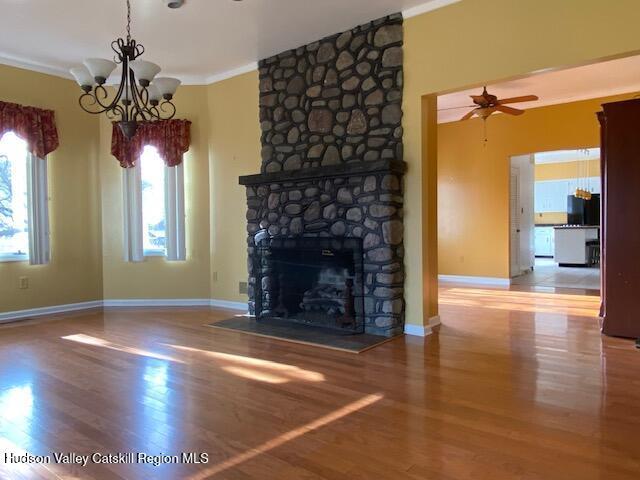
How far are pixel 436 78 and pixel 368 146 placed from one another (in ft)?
2.81

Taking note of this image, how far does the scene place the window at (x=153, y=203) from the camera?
19.9 feet

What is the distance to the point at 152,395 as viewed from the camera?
293 cm

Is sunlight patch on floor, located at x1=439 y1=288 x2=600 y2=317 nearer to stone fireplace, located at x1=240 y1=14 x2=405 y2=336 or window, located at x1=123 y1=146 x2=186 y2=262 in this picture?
stone fireplace, located at x1=240 y1=14 x2=405 y2=336

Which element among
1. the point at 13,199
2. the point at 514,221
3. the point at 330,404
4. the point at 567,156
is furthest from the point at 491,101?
the point at 567,156

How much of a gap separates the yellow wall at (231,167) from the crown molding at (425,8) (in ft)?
6.70

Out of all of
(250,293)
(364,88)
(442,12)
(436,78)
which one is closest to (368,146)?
(364,88)

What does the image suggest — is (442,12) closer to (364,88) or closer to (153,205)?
(364,88)

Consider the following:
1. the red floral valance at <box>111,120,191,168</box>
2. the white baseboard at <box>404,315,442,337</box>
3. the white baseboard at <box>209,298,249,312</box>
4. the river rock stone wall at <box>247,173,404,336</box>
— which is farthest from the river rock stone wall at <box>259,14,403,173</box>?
the white baseboard at <box>209,298,249,312</box>

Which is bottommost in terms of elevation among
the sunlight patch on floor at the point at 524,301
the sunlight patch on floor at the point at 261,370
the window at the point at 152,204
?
the sunlight patch on floor at the point at 261,370

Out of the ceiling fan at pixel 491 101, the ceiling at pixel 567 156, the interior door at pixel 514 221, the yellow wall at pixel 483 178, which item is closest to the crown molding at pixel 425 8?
the ceiling fan at pixel 491 101

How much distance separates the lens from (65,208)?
5.77m

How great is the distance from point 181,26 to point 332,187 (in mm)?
2102

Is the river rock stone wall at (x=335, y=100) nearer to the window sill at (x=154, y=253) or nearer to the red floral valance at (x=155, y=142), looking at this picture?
the red floral valance at (x=155, y=142)

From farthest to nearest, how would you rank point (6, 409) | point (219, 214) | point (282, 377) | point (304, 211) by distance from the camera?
point (219, 214), point (304, 211), point (282, 377), point (6, 409)
